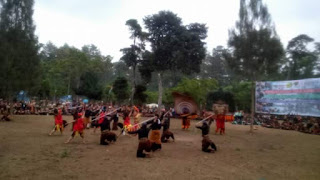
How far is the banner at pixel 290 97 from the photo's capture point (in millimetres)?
23031

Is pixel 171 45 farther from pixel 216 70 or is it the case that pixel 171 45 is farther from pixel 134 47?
pixel 216 70

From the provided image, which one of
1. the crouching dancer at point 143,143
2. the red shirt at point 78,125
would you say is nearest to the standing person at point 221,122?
the red shirt at point 78,125

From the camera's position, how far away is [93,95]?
40125 mm

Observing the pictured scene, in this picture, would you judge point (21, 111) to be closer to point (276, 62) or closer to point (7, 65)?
point (7, 65)

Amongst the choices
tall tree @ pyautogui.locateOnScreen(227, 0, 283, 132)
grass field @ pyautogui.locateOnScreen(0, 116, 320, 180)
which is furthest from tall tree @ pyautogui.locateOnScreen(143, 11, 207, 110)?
grass field @ pyautogui.locateOnScreen(0, 116, 320, 180)

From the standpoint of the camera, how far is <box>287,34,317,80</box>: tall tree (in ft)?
134

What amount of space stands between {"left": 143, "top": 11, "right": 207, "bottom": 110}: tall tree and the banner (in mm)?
10753

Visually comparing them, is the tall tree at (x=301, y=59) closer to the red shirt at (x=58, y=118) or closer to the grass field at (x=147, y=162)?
the grass field at (x=147, y=162)

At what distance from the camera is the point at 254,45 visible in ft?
67.2

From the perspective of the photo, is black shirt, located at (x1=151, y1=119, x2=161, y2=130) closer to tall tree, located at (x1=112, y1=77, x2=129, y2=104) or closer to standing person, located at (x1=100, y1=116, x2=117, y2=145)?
standing person, located at (x1=100, y1=116, x2=117, y2=145)

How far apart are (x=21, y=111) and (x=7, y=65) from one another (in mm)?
7678

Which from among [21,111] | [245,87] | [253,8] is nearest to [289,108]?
[253,8]

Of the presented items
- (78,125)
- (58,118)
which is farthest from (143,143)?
(58,118)

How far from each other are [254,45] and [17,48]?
59.2ft
